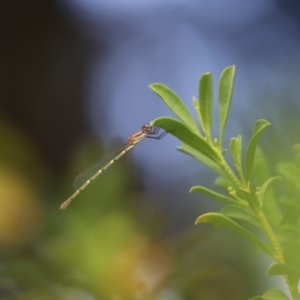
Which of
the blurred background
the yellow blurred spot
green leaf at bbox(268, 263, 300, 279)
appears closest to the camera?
green leaf at bbox(268, 263, 300, 279)

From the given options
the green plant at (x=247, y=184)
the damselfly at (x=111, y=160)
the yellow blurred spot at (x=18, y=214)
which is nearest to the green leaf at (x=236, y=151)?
the green plant at (x=247, y=184)

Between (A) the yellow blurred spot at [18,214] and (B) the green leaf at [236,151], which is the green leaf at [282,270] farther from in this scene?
(A) the yellow blurred spot at [18,214]

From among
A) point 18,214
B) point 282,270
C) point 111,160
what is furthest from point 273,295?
point 18,214

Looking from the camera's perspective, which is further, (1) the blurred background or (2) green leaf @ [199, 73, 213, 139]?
(1) the blurred background

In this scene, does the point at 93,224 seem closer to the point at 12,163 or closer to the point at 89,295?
the point at 89,295

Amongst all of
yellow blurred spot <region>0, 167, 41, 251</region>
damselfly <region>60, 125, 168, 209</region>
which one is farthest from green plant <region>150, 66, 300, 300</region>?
yellow blurred spot <region>0, 167, 41, 251</region>

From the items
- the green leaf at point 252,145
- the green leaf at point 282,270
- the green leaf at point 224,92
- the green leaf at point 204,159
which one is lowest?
the green leaf at point 282,270

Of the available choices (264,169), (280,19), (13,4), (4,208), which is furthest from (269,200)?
(13,4)

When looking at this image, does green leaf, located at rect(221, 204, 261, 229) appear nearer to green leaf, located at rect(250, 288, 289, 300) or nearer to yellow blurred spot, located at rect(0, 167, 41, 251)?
green leaf, located at rect(250, 288, 289, 300)
